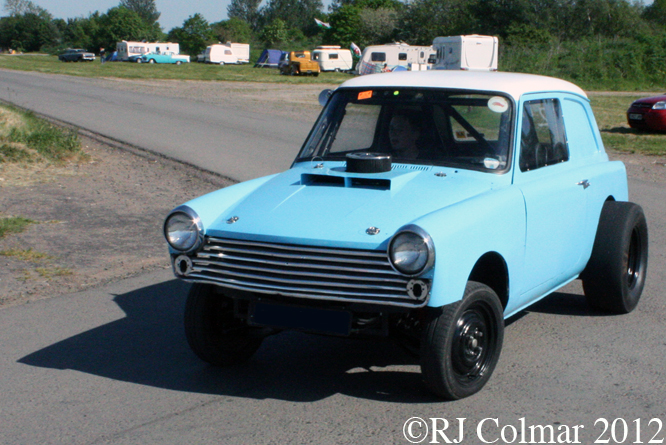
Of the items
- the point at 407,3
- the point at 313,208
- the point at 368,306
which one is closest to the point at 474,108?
the point at 313,208

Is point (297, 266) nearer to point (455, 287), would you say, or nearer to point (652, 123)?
point (455, 287)

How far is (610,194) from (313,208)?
8.20 feet

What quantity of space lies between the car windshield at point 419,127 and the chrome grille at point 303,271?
3.92ft

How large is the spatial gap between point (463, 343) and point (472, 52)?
39.3 metres

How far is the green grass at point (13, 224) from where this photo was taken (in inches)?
314

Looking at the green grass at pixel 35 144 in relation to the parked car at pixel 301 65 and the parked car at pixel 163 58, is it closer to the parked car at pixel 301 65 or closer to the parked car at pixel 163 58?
the parked car at pixel 301 65

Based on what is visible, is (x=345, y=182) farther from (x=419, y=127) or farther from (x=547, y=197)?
(x=547, y=197)

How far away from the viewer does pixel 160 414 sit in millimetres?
3926

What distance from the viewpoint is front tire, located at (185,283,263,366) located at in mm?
4395

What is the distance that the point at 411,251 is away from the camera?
367 centimetres

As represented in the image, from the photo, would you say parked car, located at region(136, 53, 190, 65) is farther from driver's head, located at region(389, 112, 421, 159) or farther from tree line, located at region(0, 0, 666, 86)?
driver's head, located at region(389, 112, 421, 159)

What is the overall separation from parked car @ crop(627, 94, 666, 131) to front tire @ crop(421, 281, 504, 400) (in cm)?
1541

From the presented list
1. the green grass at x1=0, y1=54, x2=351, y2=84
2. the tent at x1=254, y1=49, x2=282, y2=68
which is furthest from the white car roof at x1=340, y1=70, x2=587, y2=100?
the tent at x1=254, y1=49, x2=282, y2=68

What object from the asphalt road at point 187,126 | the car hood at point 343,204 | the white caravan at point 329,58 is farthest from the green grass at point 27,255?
the white caravan at point 329,58
